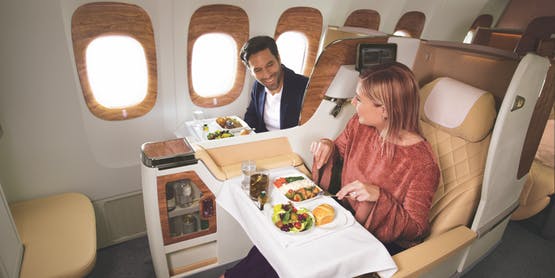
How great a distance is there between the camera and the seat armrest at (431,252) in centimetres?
154

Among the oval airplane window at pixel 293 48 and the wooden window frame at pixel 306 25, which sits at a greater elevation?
the wooden window frame at pixel 306 25

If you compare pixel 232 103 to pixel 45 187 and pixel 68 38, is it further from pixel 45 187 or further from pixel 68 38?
pixel 45 187

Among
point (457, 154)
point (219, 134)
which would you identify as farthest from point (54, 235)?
point (457, 154)

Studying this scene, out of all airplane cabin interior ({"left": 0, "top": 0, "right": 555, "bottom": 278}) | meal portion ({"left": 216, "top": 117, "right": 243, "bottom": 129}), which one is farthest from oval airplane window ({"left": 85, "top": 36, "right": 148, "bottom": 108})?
meal portion ({"left": 216, "top": 117, "right": 243, "bottom": 129})

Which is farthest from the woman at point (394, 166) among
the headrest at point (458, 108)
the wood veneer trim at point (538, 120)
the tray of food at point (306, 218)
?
the wood veneer trim at point (538, 120)

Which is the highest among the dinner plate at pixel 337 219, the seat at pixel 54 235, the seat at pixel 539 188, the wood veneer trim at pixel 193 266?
the dinner plate at pixel 337 219

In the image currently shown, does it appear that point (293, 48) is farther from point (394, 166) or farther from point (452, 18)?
point (452, 18)

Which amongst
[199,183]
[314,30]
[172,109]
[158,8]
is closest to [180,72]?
[172,109]

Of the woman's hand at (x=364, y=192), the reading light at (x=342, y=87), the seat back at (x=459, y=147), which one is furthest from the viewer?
the reading light at (x=342, y=87)

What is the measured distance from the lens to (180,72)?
2.99 meters

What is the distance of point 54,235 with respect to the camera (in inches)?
89.0

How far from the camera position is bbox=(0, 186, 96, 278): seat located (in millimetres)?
1990

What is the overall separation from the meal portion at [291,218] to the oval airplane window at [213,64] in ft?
6.41

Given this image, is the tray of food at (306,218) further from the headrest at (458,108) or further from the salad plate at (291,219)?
the headrest at (458,108)
